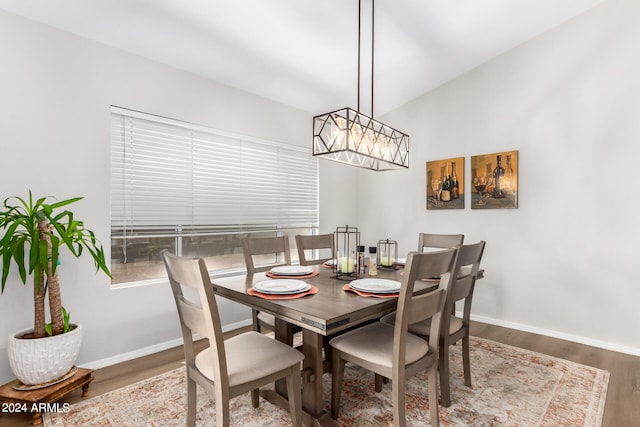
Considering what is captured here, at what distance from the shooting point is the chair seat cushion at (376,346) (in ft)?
5.31

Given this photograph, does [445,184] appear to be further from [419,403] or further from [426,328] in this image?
[419,403]

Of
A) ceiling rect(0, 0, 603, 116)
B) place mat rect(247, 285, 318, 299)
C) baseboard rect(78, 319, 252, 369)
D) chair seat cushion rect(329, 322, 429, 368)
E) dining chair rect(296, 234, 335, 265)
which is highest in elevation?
ceiling rect(0, 0, 603, 116)

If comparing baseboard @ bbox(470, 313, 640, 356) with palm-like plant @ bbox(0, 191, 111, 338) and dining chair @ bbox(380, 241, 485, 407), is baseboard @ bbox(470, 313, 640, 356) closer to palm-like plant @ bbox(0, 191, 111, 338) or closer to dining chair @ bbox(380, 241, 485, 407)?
dining chair @ bbox(380, 241, 485, 407)

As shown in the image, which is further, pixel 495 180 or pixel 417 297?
pixel 495 180

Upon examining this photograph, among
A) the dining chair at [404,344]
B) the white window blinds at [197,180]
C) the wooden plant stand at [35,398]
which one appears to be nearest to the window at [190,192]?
the white window blinds at [197,180]

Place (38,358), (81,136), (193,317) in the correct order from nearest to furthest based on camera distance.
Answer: (193,317), (38,358), (81,136)

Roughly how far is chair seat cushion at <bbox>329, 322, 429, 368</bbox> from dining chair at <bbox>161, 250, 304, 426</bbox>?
11.0 inches

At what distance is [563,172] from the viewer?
3.13 m

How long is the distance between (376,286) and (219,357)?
857 mm

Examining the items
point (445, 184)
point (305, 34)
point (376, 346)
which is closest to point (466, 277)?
point (376, 346)

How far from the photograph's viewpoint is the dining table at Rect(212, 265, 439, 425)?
4.50 feet

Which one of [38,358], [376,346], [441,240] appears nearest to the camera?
[376,346]

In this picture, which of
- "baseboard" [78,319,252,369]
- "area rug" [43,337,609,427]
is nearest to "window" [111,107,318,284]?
"baseboard" [78,319,252,369]

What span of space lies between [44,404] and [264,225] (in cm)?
228
